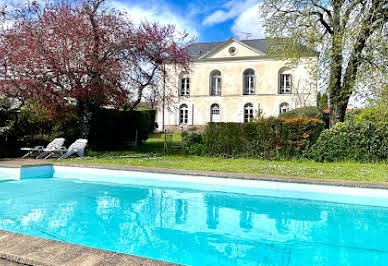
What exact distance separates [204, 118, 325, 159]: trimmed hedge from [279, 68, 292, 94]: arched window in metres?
17.8

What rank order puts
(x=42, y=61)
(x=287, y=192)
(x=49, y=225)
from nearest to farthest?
(x=49, y=225) < (x=287, y=192) < (x=42, y=61)

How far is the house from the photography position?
1086 inches

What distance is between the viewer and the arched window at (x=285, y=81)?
90.4 ft

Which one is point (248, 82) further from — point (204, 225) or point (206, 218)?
point (204, 225)

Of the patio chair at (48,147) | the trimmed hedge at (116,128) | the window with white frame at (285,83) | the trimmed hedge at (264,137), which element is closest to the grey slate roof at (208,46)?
the window with white frame at (285,83)

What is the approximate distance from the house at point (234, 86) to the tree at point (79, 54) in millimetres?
14567

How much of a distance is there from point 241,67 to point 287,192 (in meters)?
23.4

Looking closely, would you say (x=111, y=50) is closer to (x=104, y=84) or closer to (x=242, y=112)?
(x=104, y=84)

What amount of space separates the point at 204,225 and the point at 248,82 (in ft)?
84.4

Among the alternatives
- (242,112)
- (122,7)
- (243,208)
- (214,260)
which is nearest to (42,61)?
(122,7)

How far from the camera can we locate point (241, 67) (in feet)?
93.5

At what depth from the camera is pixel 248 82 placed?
28969 millimetres

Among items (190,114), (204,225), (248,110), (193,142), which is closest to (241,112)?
(248,110)

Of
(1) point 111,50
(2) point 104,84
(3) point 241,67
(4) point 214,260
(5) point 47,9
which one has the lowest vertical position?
(4) point 214,260
